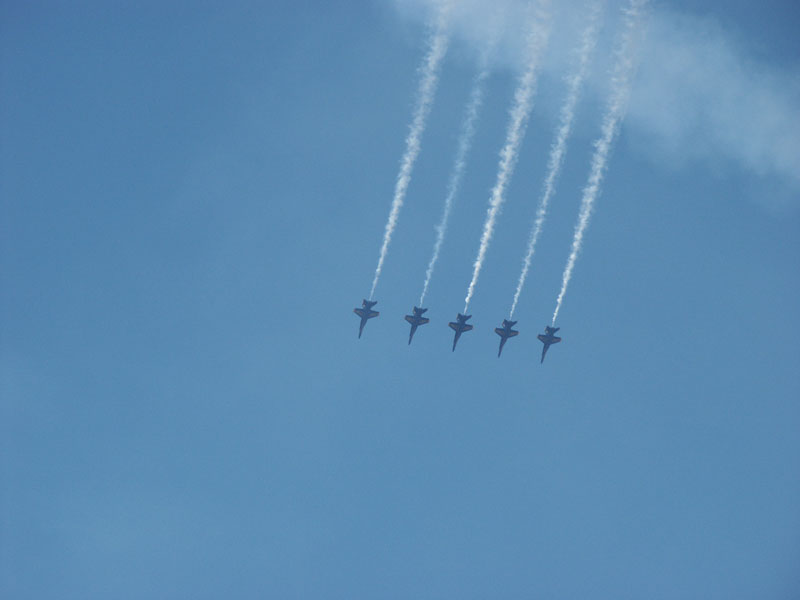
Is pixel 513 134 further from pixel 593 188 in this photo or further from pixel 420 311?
pixel 420 311

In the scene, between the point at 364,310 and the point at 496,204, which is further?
the point at 364,310

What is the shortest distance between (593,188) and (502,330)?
11.5m

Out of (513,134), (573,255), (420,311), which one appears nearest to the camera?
(513,134)

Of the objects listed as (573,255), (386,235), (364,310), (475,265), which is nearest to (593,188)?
(573,255)

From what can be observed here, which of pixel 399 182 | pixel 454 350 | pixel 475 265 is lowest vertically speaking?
pixel 454 350

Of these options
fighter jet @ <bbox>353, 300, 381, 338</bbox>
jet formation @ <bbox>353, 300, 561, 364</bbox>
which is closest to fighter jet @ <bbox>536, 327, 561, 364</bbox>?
jet formation @ <bbox>353, 300, 561, 364</bbox>

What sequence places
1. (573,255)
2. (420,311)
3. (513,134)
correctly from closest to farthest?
1. (513,134)
2. (573,255)
3. (420,311)

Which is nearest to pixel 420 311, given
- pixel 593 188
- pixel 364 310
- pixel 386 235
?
pixel 364 310

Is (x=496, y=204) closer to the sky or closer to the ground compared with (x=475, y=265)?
closer to the sky

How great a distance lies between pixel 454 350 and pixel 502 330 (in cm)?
315

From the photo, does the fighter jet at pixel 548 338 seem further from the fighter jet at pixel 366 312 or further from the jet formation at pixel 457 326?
the fighter jet at pixel 366 312

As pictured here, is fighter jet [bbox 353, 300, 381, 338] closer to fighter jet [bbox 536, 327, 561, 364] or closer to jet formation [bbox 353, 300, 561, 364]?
jet formation [bbox 353, 300, 561, 364]

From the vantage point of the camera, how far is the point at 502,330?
54.7 meters

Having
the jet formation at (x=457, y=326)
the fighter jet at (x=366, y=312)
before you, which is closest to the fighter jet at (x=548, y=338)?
the jet formation at (x=457, y=326)
